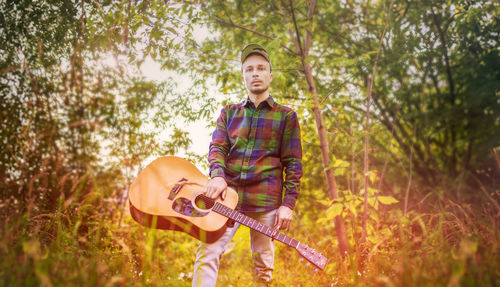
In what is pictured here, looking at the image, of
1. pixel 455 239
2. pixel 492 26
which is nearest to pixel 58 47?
pixel 455 239

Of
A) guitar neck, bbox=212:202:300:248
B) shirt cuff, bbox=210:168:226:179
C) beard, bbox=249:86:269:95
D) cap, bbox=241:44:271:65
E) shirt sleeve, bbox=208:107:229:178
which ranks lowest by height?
guitar neck, bbox=212:202:300:248

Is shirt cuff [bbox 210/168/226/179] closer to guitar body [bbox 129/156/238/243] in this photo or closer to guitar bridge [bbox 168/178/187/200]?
guitar body [bbox 129/156/238/243]

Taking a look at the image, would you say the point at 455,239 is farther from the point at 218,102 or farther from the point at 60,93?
the point at 60,93

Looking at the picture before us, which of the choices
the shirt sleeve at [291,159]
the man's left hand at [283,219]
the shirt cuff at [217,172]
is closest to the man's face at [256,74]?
→ the shirt sleeve at [291,159]

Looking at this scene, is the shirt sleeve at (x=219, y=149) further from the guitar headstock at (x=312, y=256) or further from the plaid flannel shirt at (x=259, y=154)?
the guitar headstock at (x=312, y=256)

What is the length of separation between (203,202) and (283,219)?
21.4 inches

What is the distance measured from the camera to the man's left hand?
201 cm

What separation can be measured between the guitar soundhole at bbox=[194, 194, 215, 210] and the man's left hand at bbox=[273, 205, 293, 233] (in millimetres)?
A: 435

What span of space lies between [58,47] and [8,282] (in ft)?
7.34

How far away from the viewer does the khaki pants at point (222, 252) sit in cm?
187

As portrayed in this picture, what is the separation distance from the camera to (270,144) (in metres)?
2.24

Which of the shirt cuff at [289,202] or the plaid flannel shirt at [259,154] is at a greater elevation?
the plaid flannel shirt at [259,154]

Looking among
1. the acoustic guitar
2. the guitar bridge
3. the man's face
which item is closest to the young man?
the man's face

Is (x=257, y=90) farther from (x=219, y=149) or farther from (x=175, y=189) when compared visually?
(x=175, y=189)
